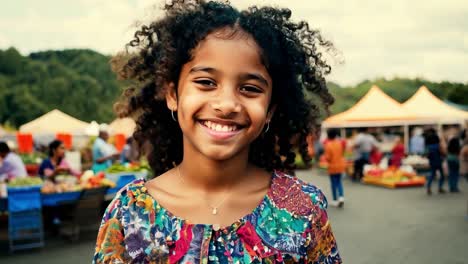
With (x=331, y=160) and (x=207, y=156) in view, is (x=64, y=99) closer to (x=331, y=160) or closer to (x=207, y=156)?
(x=331, y=160)

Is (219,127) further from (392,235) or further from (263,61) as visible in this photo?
(392,235)

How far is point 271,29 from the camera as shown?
164 centimetres

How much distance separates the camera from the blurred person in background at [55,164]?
818 cm

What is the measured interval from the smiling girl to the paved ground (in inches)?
191

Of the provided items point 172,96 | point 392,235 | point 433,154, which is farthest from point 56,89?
point 172,96

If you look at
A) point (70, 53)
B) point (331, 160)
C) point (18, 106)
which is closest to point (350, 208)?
point (331, 160)

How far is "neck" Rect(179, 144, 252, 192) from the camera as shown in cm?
159

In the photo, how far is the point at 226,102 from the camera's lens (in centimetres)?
142

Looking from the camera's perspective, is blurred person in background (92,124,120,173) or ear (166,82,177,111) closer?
ear (166,82,177,111)

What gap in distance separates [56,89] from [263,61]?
5191 cm

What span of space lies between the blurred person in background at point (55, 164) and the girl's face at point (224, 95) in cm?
740

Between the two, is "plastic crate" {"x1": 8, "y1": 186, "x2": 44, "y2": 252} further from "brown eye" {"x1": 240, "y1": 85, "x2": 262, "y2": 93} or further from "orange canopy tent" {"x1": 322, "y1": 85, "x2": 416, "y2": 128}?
"orange canopy tent" {"x1": 322, "y1": 85, "x2": 416, "y2": 128}

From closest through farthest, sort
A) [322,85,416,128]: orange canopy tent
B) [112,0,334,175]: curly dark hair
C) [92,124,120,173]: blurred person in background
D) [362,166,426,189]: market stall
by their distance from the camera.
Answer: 1. [112,0,334,175]: curly dark hair
2. [92,124,120,173]: blurred person in background
3. [362,166,426,189]: market stall
4. [322,85,416,128]: orange canopy tent

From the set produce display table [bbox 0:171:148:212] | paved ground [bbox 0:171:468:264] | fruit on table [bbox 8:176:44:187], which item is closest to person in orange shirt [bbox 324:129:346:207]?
paved ground [bbox 0:171:468:264]
